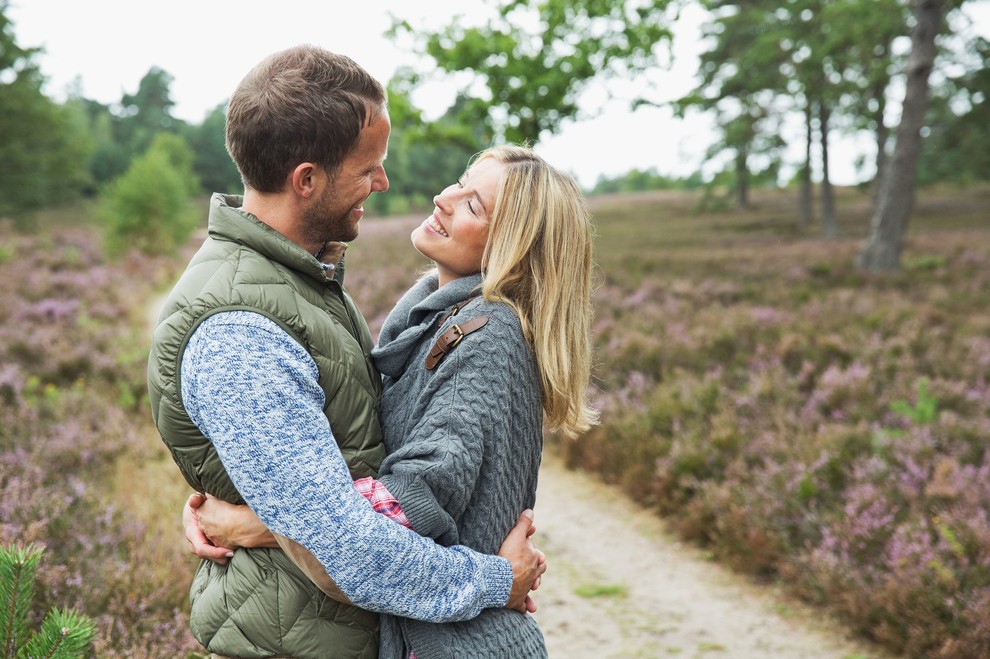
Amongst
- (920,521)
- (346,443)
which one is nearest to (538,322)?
(346,443)

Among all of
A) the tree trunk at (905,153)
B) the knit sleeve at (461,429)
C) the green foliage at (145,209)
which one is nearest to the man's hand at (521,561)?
the knit sleeve at (461,429)

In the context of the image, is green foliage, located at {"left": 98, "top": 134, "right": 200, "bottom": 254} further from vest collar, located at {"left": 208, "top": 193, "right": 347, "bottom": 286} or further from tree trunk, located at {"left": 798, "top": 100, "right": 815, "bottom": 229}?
vest collar, located at {"left": 208, "top": 193, "right": 347, "bottom": 286}

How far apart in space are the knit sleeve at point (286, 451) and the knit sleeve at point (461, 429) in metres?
0.11

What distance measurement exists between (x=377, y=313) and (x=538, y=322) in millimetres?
10607

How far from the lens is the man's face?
1.66m

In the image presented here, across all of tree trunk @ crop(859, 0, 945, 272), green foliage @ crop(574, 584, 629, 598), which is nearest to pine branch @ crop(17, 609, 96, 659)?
green foliage @ crop(574, 584, 629, 598)

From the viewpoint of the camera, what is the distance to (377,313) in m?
12.2

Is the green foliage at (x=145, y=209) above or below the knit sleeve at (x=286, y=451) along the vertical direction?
above

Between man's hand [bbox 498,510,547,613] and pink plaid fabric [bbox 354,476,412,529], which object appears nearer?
pink plaid fabric [bbox 354,476,412,529]

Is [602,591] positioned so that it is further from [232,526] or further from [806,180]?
[806,180]

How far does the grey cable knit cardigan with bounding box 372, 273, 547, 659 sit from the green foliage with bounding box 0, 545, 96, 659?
0.66 m

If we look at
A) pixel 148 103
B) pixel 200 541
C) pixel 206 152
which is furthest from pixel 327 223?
pixel 148 103

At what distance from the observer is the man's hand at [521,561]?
1.78 meters

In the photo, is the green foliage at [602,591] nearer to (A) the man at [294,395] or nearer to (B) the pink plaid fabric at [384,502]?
(A) the man at [294,395]
